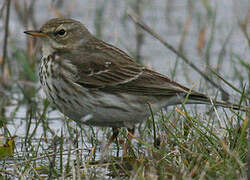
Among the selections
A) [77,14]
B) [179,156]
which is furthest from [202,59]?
[179,156]

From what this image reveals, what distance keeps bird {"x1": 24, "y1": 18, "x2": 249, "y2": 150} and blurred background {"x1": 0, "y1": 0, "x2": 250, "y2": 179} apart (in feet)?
1.75

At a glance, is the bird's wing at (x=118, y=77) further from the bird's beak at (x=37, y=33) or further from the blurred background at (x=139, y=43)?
the blurred background at (x=139, y=43)

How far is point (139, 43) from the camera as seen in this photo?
10.1 metres

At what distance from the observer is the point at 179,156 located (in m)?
4.75

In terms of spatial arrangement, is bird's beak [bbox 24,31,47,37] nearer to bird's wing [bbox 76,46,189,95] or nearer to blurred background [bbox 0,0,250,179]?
bird's wing [bbox 76,46,189,95]

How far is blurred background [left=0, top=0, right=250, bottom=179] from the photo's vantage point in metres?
7.38

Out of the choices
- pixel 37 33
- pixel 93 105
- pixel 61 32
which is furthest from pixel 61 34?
pixel 93 105

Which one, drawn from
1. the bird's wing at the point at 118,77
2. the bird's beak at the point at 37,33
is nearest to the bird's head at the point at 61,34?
the bird's beak at the point at 37,33

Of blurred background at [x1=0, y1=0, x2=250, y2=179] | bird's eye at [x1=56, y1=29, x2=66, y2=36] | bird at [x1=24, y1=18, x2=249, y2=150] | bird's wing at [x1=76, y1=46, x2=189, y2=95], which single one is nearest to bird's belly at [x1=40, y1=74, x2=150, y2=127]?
bird at [x1=24, y1=18, x2=249, y2=150]

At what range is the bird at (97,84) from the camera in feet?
18.2

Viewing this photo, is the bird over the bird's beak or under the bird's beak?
under

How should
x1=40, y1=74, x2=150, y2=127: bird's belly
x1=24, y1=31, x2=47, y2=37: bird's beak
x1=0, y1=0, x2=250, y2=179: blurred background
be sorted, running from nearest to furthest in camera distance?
x1=40, y1=74, x2=150, y2=127: bird's belly < x1=24, y1=31, x2=47, y2=37: bird's beak < x1=0, y1=0, x2=250, y2=179: blurred background

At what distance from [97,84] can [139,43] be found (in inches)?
177

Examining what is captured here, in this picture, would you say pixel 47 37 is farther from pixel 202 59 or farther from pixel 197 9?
pixel 197 9
